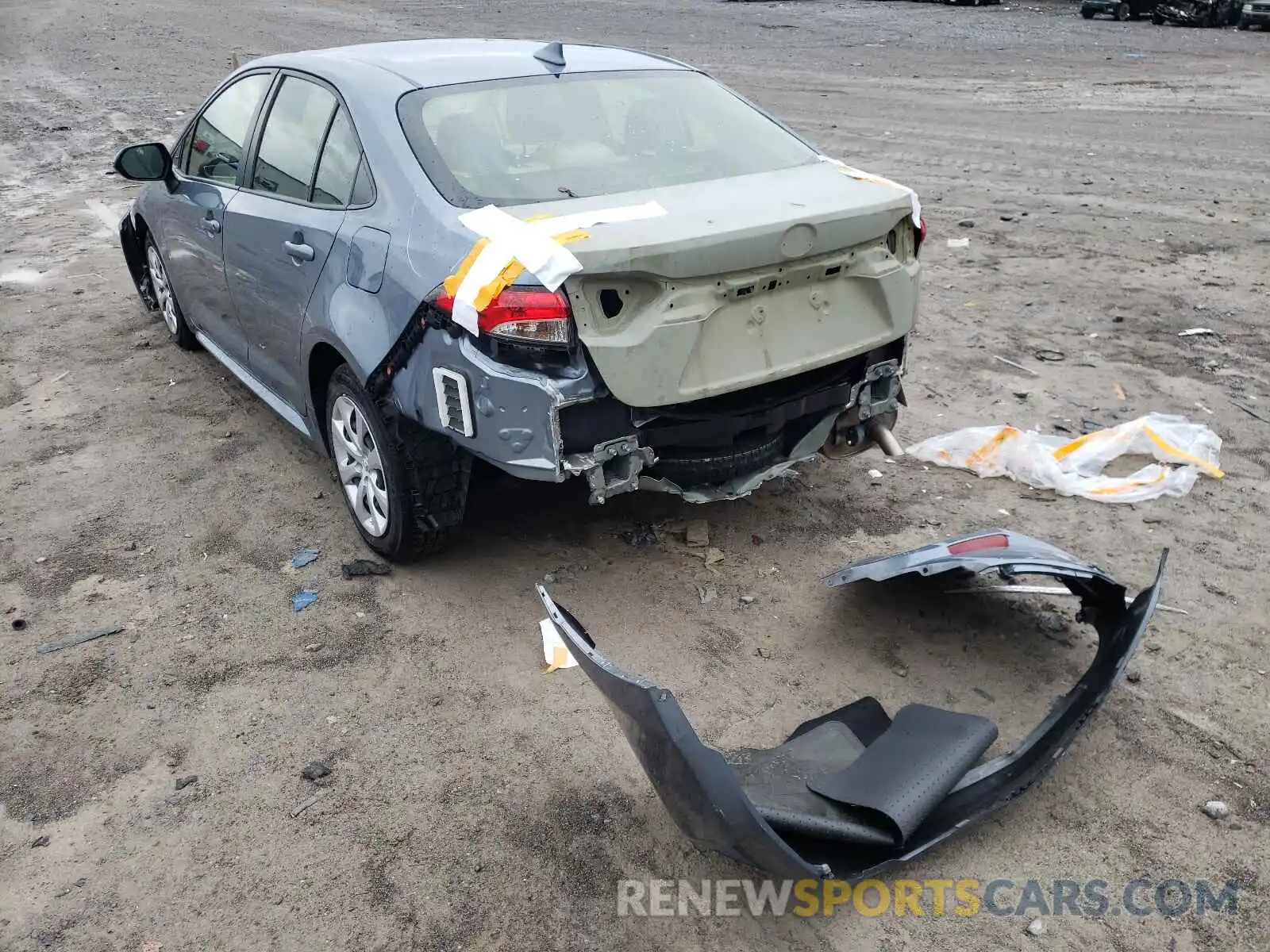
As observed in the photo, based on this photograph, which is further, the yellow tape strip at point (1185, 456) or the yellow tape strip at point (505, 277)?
the yellow tape strip at point (1185, 456)

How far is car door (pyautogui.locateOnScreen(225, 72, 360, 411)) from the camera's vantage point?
3955 millimetres

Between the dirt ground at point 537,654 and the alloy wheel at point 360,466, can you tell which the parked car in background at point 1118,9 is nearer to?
the dirt ground at point 537,654

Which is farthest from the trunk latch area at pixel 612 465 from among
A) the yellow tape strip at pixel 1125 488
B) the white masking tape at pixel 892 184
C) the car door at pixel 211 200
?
the car door at pixel 211 200

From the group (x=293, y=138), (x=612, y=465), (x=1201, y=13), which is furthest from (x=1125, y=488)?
(x=1201, y=13)

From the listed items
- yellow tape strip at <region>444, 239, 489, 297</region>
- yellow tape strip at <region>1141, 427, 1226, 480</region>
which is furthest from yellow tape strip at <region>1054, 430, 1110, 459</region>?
yellow tape strip at <region>444, 239, 489, 297</region>

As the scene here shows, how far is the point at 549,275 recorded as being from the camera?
10.1ft

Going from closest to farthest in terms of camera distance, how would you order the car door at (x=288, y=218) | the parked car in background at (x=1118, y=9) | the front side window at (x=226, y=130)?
1. the car door at (x=288, y=218)
2. the front side window at (x=226, y=130)
3. the parked car in background at (x=1118, y=9)

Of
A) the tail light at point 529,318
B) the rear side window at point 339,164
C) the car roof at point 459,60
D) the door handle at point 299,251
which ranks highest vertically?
the car roof at point 459,60

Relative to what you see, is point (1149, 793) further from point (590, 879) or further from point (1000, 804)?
point (590, 879)

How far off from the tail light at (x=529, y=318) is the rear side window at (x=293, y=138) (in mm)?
1440

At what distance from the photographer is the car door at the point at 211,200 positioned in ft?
15.7

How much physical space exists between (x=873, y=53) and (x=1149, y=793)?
17892mm

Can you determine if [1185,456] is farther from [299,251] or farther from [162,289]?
[162,289]

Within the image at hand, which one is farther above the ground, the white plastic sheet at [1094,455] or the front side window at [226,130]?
the front side window at [226,130]
